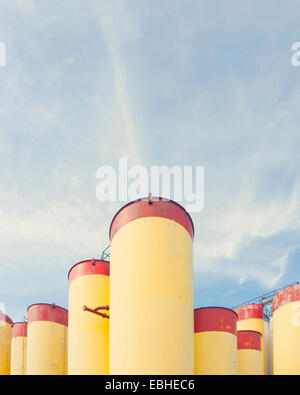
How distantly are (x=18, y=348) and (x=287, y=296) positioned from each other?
59.7 ft

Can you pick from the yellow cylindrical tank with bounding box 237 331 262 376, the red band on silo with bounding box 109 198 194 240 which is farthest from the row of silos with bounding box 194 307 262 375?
the yellow cylindrical tank with bounding box 237 331 262 376

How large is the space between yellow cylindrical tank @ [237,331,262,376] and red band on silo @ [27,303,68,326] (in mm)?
10042

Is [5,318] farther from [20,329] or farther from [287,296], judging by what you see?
[287,296]

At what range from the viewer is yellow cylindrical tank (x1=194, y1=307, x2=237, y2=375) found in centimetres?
1430

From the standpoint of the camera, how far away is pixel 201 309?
15.2 metres

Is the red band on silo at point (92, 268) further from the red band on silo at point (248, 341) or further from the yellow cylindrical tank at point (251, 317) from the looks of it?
the yellow cylindrical tank at point (251, 317)

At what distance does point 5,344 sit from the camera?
90.0ft

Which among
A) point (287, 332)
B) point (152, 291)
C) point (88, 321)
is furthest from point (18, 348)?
point (152, 291)

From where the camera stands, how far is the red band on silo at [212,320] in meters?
14.9

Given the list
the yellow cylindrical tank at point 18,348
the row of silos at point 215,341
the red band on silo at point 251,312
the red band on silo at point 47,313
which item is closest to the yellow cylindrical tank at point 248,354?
the row of silos at point 215,341

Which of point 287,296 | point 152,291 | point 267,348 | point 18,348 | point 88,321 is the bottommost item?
point 267,348

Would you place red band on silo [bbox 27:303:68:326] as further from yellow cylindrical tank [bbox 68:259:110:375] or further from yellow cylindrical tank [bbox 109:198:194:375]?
yellow cylindrical tank [bbox 109:198:194:375]
